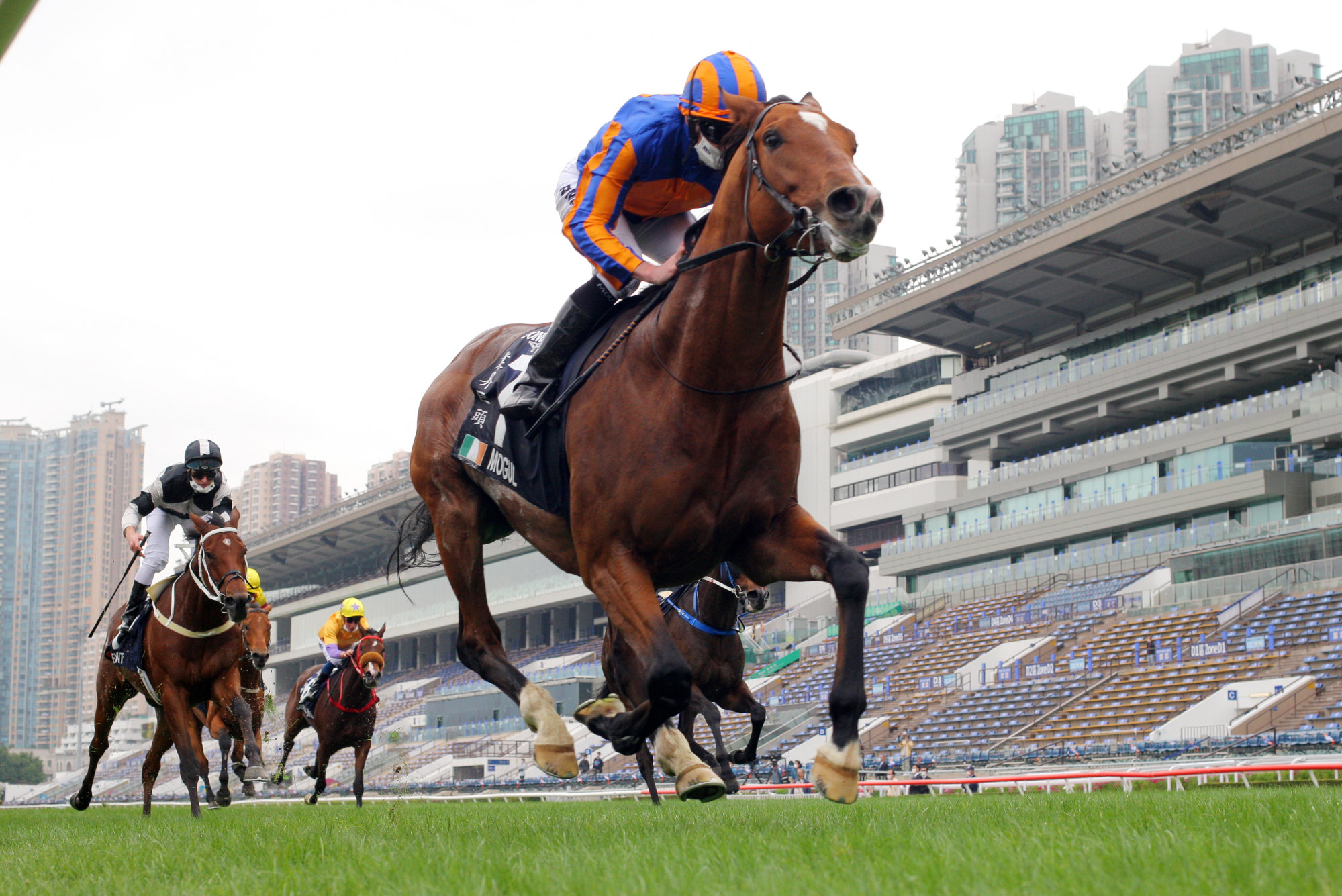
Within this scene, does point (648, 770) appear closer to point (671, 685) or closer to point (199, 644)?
point (199, 644)

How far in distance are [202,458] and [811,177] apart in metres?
7.37

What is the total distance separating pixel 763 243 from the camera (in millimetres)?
4922

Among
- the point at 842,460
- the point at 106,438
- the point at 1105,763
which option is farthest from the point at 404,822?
the point at 106,438

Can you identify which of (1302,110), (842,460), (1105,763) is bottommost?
(1105,763)

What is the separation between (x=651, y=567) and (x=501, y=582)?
197 feet

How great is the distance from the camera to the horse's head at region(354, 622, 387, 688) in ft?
47.8

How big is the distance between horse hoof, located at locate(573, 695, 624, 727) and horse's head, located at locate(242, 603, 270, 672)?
6.27 metres

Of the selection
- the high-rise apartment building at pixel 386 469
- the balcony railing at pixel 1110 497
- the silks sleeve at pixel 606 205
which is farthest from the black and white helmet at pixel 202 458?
the high-rise apartment building at pixel 386 469

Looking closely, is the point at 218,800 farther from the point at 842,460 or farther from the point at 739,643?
the point at 842,460

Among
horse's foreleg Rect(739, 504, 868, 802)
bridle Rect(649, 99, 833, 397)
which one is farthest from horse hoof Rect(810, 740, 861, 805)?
bridle Rect(649, 99, 833, 397)

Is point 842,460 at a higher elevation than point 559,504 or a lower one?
higher

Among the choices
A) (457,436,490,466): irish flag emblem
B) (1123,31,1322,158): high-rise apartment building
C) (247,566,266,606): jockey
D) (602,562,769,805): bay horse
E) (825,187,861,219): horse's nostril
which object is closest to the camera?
(825,187,861,219): horse's nostril

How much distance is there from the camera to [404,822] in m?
6.62

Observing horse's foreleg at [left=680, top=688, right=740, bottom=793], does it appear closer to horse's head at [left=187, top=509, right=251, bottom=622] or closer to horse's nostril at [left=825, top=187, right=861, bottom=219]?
horse's head at [left=187, top=509, right=251, bottom=622]
